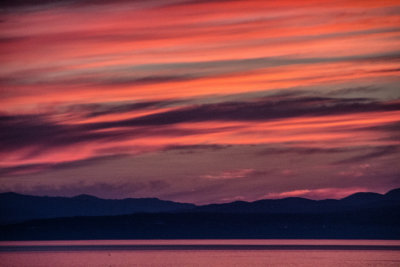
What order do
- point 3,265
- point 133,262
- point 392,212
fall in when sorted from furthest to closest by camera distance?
point 392,212 < point 133,262 < point 3,265

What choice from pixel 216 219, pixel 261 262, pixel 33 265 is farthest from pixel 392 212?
pixel 33 265

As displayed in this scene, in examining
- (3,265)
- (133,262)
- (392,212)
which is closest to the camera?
(3,265)

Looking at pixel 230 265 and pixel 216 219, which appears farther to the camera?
pixel 216 219

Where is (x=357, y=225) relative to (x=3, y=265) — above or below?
above

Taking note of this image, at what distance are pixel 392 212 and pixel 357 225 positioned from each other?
23.8ft

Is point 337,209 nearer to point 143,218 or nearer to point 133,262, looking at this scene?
point 143,218

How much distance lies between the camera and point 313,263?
99438mm

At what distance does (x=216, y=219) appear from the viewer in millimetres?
199750

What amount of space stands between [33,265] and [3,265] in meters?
2.89

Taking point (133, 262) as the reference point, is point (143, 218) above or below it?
above

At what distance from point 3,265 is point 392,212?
10560cm

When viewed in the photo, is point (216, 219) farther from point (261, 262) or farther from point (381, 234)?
point (261, 262)

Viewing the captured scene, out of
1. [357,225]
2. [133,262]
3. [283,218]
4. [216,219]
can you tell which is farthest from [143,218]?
[133,262]

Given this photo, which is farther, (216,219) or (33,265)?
(216,219)
